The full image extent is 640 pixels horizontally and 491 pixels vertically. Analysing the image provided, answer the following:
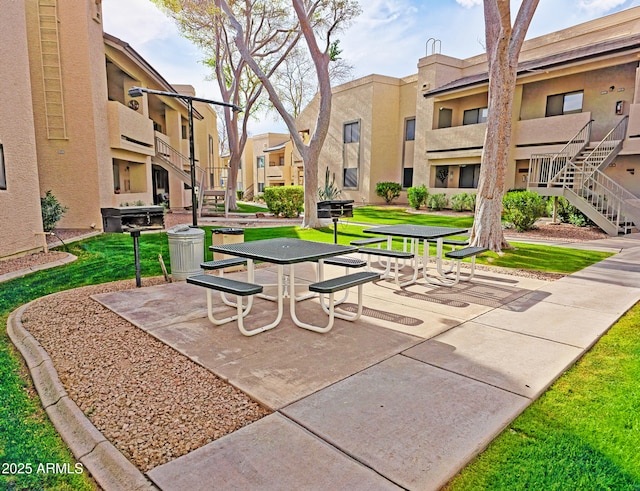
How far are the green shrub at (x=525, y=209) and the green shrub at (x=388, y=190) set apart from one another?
13.3 metres

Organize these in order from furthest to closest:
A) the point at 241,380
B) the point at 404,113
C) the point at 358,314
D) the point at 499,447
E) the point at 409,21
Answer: the point at 404,113 < the point at 409,21 < the point at 358,314 < the point at 241,380 < the point at 499,447

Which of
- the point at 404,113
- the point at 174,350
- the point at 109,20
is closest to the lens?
the point at 174,350

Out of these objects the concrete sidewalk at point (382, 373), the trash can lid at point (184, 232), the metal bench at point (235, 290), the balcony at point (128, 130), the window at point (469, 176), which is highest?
the balcony at point (128, 130)

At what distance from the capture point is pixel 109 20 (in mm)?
14531

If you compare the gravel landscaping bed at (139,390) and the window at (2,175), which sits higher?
the window at (2,175)

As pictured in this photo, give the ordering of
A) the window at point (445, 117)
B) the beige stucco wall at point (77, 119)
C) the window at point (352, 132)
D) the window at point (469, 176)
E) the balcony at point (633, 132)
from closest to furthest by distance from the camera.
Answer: the beige stucco wall at point (77, 119) < the balcony at point (633, 132) < the window at point (469, 176) < the window at point (445, 117) < the window at point (352, 132)

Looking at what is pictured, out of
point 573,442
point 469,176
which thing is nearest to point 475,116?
point 469,176

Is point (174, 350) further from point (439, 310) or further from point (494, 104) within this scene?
point (494, 104)

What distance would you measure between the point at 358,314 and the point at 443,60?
2255 centimetres

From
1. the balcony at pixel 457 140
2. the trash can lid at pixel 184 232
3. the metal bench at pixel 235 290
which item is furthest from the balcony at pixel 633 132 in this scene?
the metal bench at pixel 235 290

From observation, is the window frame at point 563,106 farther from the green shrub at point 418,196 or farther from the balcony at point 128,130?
the balcony at point 128,130

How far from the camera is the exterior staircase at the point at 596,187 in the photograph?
13.4 metres

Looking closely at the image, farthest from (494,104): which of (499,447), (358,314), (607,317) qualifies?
(499,447)

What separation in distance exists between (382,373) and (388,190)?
2430cm
